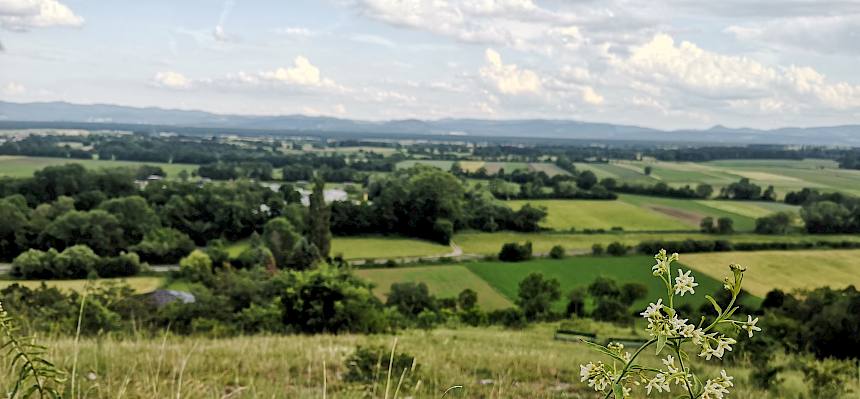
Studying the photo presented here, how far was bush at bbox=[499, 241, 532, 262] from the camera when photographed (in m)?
58.2

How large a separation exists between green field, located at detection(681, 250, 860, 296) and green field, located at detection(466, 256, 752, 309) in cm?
368

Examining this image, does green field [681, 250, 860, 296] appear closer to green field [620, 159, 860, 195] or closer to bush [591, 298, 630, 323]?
bush [591, 298, 630, 323]

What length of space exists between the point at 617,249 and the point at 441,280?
18209 mm

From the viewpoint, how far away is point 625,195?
91.4m

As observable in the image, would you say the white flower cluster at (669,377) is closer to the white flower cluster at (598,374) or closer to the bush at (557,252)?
the white flower cluster at (598,374)

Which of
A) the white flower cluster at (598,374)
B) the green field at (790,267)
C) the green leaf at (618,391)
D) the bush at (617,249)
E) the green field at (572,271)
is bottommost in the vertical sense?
the green field at (572,271)

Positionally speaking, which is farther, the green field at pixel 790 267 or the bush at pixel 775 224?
the bush at pixel 775 224

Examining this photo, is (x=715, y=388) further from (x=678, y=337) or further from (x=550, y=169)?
(x=550, y=169)

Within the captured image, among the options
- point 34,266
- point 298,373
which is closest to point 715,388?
point 298,373

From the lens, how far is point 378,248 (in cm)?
6319

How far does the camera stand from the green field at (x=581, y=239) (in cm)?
5775

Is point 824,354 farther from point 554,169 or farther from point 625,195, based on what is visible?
point 554,169

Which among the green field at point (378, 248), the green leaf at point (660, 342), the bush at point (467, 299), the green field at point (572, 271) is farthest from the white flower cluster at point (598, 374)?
the green field at point (378, 248)

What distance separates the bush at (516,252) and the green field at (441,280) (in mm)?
6250
